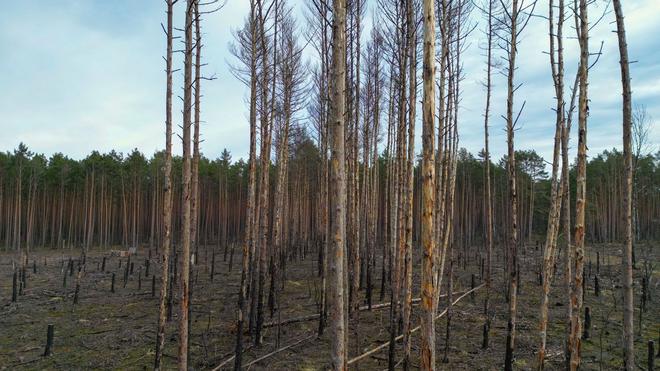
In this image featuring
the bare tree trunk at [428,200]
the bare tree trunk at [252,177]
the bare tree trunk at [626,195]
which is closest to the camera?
the bare tree trunk at [428,200]

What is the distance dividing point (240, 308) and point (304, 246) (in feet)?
47.8

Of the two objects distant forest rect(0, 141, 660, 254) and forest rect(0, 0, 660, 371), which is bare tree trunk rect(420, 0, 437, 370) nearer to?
forest rect(0, 0, 660, 371)

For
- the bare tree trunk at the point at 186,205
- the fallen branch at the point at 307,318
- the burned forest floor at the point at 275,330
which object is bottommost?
the burned forest floor at the point at 275,330

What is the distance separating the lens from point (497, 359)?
24.4 feet

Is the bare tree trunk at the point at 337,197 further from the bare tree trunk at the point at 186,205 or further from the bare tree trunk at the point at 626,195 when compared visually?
the bare tree trunk at the point at 626,195

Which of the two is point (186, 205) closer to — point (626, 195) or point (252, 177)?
point (252, 177)

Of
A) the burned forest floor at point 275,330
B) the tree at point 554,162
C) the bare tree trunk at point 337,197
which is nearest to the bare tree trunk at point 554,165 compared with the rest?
the tree at point 554,162

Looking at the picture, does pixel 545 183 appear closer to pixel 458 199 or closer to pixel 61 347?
pixel 458 199

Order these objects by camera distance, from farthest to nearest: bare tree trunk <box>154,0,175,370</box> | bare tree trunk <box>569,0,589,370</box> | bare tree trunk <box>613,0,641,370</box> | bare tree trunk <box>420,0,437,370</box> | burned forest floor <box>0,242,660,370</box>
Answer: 1. burned forest floor <box>0,242,660,370</box>
2. bare tree trunk <box>154,0,175,370</box>
3. bare tree trunk <box>569,0,589,370</box>
4. bare tree trunk <box>613,0,641,370</box>
5. bare tree trunk <box>420,0,437,370</box>

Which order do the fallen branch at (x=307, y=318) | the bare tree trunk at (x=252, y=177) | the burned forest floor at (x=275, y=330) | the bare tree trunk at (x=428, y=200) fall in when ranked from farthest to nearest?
the fallen branch at (x=307, y=318) → the bare tree trunk at (x=252, y=177) → the burned forest floor at (x=275, y=330) → the bare tree trunk at (x=428, y=200)

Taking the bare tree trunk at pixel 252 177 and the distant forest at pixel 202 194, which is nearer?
the bare tree trunk at pixel 252 177

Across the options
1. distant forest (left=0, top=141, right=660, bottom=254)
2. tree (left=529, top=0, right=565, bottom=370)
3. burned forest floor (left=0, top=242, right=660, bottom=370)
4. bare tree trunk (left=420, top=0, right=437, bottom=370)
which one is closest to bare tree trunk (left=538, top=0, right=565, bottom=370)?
tree (left=529, top=0, right=565, bottom=370)

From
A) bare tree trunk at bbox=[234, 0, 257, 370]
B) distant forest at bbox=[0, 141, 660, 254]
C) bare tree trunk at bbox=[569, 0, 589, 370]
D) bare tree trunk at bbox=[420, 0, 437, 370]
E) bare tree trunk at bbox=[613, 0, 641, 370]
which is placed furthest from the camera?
distant forest at bbox=[0, 141, 660, 254]

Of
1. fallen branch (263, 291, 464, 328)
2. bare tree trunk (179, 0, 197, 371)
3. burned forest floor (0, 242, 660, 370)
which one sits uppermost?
bare tree trunk (179, 0, 197, 371)
